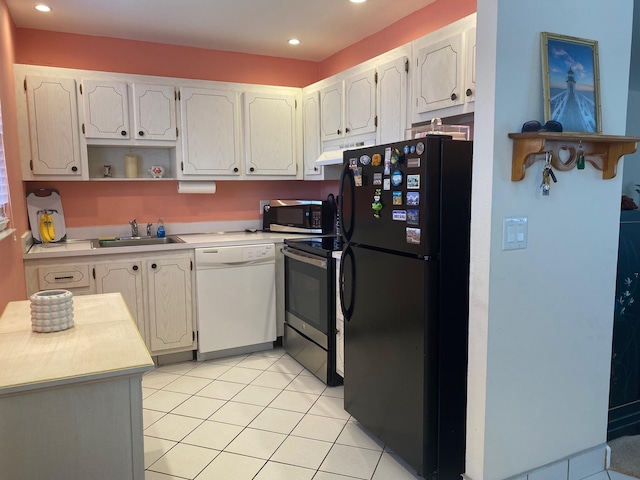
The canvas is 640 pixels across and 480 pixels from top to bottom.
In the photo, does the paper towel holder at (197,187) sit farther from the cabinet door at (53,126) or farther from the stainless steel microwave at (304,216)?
the cabinet door at (53,126)

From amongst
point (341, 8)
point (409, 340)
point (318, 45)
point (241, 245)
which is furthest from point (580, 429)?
point (318, 45)

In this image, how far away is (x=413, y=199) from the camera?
6.63ft

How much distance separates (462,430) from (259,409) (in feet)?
4.15

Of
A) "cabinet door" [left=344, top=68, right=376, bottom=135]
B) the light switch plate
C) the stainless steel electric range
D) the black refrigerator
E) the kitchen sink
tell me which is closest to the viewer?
the light switch plate

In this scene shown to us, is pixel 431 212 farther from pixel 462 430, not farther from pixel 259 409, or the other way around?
pixel 259 409

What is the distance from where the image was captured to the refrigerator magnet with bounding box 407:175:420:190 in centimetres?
199

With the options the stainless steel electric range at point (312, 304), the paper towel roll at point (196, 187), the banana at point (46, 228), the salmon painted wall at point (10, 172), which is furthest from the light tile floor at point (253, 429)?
the paper towel roll at point (196, 187)

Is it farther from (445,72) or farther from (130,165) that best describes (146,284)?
(445,72)

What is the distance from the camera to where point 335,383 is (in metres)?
3.16

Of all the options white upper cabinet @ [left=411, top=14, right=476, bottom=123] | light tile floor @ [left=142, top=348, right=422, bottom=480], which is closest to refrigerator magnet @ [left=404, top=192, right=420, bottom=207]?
white upper cabinet @ [left=411, top=14, right=476, bottom=123]

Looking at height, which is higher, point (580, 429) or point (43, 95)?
point (43, 95)

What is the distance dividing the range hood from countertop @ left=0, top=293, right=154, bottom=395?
6.80 feet

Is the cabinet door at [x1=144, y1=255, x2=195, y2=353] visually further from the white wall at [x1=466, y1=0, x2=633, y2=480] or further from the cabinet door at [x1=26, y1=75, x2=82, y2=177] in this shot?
the white wall at [x1=466, y1=0, x2=633, y2=480]

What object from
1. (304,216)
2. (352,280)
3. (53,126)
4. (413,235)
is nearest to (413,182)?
(413,235)
